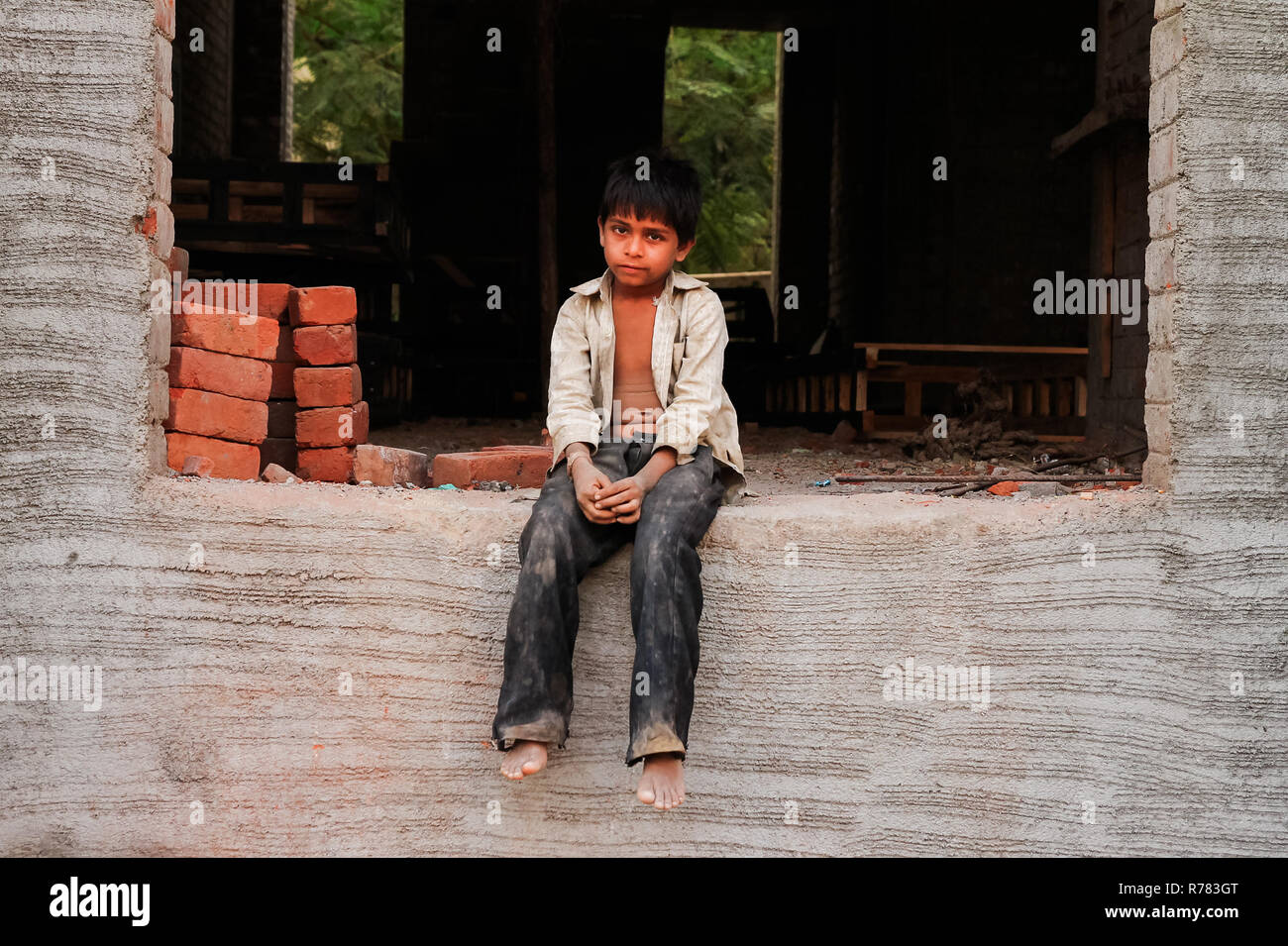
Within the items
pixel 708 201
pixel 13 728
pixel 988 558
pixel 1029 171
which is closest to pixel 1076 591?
pixel 988 558

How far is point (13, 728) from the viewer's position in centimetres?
→ 292

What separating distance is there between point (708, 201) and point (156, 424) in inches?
574

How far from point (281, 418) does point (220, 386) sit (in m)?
0.46

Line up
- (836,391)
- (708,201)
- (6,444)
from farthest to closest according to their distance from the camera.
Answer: (708,201) → (836,391) → (6,444)

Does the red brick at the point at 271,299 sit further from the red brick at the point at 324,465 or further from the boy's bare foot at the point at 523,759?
the boy's bare foot at the point at 523,759

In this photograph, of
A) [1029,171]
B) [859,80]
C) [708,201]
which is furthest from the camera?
[708,201]

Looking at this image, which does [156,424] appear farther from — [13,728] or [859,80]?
[859,80]

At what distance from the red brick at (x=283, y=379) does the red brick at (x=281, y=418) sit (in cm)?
3

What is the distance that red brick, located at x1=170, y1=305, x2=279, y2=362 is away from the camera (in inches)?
135

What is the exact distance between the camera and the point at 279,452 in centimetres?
395

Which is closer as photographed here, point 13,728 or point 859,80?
point 13,728

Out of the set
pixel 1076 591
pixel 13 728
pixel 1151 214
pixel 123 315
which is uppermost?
pixel 1151 214

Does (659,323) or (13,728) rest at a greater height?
(659,323)

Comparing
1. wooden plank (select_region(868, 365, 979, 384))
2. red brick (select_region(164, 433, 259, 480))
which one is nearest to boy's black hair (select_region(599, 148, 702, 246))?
red brick (select_region(164, 433, 259, 480))
